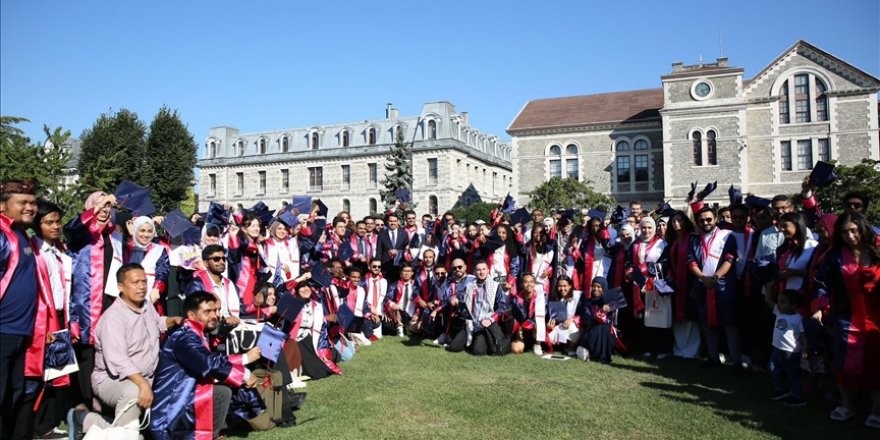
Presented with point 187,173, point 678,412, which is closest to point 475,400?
point 678,412

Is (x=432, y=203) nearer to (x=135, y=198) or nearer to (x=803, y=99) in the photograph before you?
(x=803, y=99)

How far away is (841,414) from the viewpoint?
5441mm

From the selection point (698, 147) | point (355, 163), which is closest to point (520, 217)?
point (698, 147)

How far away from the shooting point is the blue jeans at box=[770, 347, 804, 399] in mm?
6000

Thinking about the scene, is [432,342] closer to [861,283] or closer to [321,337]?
[321,337]

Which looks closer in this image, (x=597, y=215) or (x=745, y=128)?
(x=597, y=215)

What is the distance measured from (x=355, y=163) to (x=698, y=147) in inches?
1301

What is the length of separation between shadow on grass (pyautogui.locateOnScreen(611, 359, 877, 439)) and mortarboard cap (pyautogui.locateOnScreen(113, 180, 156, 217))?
19.4 feet

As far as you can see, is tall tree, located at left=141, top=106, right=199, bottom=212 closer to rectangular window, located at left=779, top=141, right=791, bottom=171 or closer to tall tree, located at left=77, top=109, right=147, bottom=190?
tall tree, located at left=77, top=109, right=147, bottom=190

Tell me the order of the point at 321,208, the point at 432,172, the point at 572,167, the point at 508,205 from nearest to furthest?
the point at 321,208 < the point at 508,205 < the point at 572,167 < the point at 432,172

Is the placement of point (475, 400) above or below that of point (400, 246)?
below

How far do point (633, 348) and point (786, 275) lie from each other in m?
3.07

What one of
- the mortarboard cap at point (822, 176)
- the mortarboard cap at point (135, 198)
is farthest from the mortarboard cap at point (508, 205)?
the mortarboard cap at point (135, 198)

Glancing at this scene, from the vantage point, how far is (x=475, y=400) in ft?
20.6
